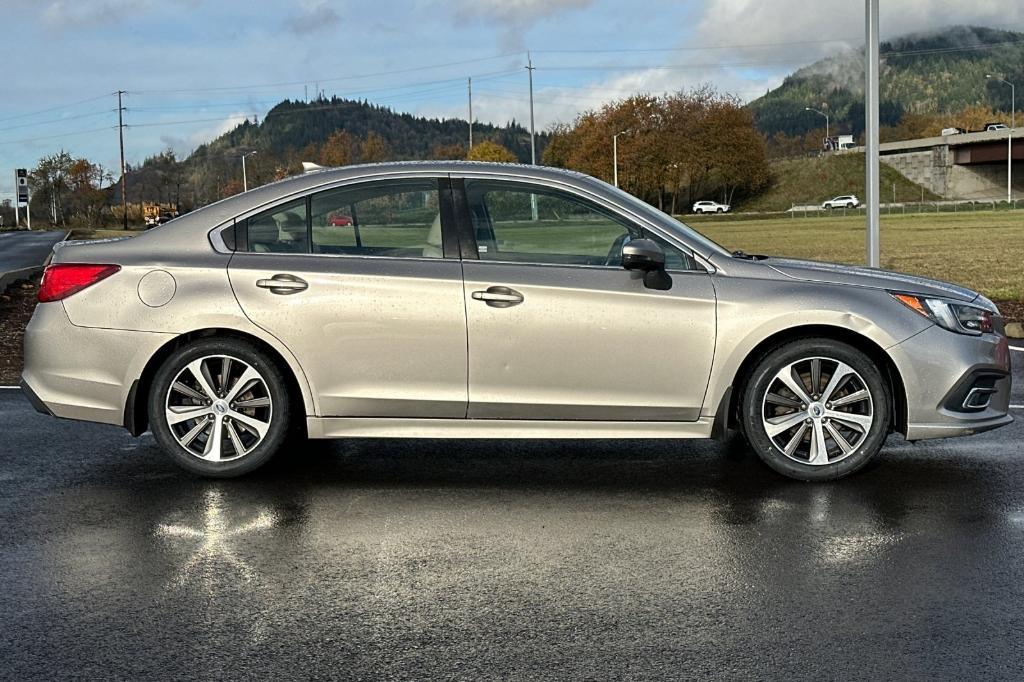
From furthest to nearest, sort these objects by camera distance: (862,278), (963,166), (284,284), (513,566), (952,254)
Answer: (963,166) → (952,254) → (862,278) → (284,284) → (513,566)

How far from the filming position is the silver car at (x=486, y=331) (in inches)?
248

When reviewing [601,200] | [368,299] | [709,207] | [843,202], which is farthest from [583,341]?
[709,207]

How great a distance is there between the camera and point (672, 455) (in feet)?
23.6

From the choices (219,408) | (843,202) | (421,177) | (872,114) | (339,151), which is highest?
(339,151)

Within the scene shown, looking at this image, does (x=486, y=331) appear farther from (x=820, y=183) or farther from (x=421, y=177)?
(x=820, y=183)

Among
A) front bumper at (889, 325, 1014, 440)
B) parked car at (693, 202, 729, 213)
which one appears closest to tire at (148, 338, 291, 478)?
front bumper at (889, 325, 1014, 440)

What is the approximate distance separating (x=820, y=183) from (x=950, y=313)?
140 metres

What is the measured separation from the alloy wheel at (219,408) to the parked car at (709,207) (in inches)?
5028

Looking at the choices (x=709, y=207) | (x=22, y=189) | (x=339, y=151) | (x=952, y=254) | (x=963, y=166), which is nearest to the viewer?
(x=952, y=254)

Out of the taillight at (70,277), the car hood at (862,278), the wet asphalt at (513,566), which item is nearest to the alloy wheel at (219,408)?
the wet asphalt at (513,566)

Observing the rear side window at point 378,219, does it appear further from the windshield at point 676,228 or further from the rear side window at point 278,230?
the windshield at point 676,228

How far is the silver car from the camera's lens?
6.29 m

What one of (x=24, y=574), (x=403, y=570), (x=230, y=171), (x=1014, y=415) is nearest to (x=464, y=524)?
(x=403, y=570)

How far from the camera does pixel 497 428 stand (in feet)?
21.0
